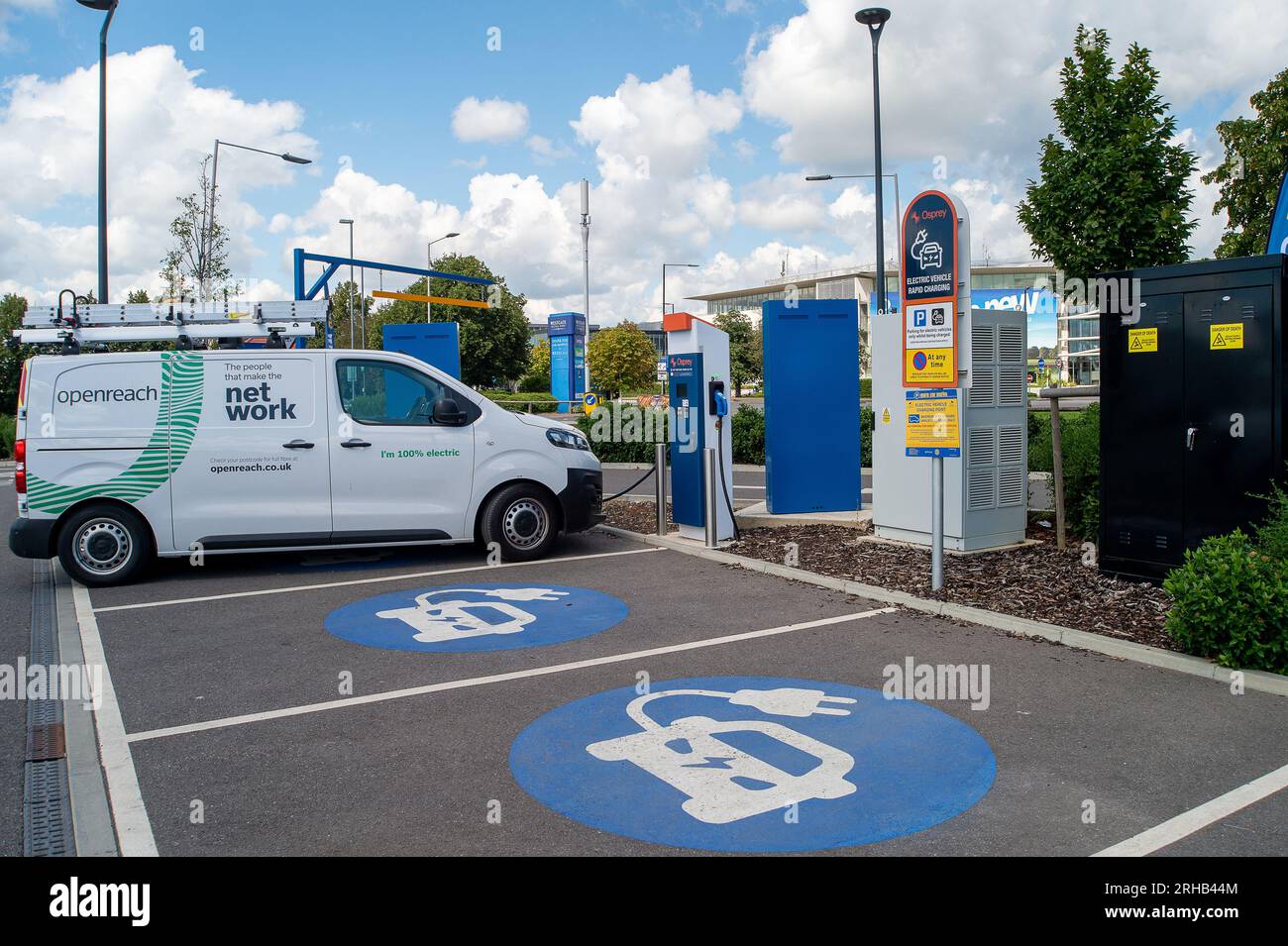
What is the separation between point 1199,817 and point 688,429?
7043 mm

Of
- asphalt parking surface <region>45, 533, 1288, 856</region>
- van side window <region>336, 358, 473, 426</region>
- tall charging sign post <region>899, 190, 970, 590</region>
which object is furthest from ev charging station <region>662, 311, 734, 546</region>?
tall charging sign post <region>899, 190, 970, 590</region>

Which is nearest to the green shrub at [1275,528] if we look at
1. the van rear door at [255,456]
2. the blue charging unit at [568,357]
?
the van rear door at [255,456]

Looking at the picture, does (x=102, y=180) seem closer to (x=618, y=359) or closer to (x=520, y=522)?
(x=520, y=522)

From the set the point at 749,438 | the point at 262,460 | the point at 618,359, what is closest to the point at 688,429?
the point at 262,460

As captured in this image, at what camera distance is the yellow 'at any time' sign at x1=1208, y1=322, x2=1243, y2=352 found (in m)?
6.88

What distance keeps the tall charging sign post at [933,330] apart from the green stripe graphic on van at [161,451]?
6203mm

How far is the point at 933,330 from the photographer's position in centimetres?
759

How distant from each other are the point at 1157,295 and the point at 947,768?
461cm

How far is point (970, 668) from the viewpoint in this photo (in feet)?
19.3

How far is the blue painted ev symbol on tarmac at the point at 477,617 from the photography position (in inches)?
267

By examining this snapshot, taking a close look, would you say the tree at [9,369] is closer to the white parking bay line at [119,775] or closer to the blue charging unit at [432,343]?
the blue charging unit at [432,343]

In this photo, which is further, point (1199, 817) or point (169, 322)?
point (169, 322)

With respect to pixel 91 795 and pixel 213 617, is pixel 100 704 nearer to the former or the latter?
pixel 91 795
